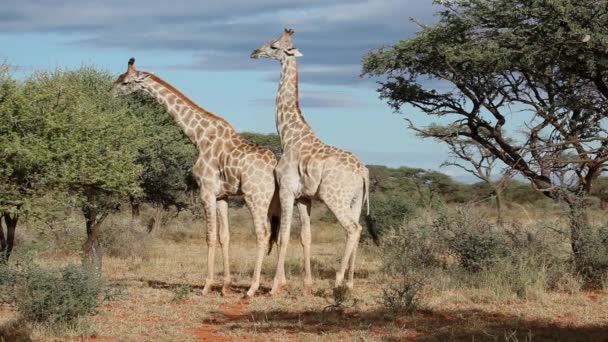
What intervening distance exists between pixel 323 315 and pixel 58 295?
309 centimetres

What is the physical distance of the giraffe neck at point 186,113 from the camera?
43.8 ft

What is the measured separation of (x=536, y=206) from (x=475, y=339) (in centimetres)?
3108

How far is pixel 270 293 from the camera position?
1245 centimetres

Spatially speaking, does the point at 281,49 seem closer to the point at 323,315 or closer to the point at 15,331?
the point at 323,315

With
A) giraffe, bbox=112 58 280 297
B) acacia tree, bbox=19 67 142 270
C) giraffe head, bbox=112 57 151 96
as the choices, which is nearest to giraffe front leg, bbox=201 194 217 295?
giraffe, bbox=112 58 280 297

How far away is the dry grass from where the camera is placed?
30.6 ft

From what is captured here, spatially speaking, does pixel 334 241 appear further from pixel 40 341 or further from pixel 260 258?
pixel 40 341

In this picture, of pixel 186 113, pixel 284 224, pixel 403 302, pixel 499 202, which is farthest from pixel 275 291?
pixel 499 202

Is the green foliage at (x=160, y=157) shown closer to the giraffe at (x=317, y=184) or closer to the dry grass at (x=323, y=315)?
the dry grass at (x=323, y=315)

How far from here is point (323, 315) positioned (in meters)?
10.4

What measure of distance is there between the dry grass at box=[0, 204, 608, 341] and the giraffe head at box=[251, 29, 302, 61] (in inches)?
139

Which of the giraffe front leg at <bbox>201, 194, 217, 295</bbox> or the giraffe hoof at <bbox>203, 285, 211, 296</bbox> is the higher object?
the giraffe front leg at <bbox>201, 194, 217, 295</bbox>

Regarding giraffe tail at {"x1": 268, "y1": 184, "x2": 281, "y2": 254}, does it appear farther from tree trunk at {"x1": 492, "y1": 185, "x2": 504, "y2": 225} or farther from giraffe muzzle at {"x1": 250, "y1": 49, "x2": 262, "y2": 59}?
tree trunk at {"x1": 492, "y1": 185, "x2": 504, "y2": 225}

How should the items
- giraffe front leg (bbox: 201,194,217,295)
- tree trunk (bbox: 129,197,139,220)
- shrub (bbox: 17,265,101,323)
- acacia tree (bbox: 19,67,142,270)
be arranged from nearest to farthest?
shrub (bbox: 17,265,101,323)
acacia tree (bbox: 19,67,142,270)
giraffe front leg (bbox: 201,194,217,295)
tree trunk (bbox: 129,197,139,220)
